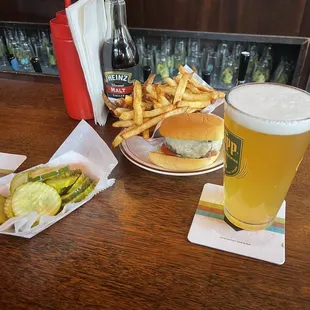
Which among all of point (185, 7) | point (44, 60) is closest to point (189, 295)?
point (185, 7)

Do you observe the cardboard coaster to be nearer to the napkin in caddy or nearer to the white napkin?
the napkin in caddy

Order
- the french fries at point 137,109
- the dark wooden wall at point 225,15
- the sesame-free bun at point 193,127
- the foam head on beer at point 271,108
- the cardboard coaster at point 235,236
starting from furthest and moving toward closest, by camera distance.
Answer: the dark wooden wall at point 225,15 → the french fries at point 137,109 → the sesame-free bun at point 193,127 → the cardboard coaster at point 235,236 → the foam head on beer at point 271,108

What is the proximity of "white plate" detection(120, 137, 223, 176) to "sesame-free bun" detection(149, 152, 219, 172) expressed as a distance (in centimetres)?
1

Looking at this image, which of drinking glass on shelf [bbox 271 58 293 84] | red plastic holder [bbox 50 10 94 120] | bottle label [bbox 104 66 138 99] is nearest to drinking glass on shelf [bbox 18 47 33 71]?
red plastic holder [bbox 50 10 94 120]

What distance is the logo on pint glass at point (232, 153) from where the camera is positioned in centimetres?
Result: 63

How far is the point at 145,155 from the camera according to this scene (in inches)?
37.9

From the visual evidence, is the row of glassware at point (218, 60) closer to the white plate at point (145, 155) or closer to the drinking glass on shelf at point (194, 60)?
the drinking glass on shelf at point (194, 60)

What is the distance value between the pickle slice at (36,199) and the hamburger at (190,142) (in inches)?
11.4

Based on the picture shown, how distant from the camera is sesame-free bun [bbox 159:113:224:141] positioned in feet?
2.88

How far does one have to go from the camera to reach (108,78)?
1.08m

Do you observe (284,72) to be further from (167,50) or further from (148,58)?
(148,58)

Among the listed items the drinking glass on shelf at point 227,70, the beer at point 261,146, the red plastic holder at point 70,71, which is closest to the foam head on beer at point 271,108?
the beer at point 261,146

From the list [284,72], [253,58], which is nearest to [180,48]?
[253,58]

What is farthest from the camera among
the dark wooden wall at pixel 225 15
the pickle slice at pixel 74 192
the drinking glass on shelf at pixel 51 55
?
the drinking glass on shelf at pixel 51 55
